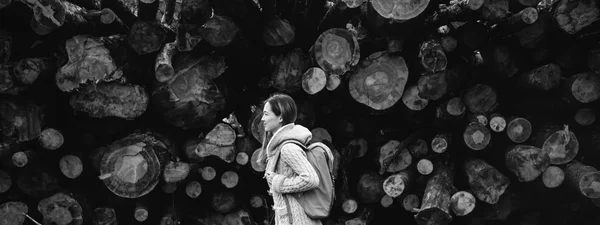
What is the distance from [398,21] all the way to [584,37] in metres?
1.22

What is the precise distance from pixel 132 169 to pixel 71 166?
43cm

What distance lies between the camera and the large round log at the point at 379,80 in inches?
153

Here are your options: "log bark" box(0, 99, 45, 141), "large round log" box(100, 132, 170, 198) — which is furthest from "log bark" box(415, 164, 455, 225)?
"log bark" box(0, 99, 45, 141)

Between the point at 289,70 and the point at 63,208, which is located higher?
the point at 289,70

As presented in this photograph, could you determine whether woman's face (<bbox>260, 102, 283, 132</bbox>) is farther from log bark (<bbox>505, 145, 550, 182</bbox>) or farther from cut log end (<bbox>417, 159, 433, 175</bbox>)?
log bark (<bbox>505, 145, 550, 182</bbox>)

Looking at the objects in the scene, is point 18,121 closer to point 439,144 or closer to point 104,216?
point 104,216

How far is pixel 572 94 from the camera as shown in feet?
12.1

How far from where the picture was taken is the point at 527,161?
12.4 feet

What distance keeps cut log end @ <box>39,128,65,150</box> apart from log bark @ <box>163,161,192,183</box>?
693mm

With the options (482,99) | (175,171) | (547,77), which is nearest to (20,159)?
(175,171)

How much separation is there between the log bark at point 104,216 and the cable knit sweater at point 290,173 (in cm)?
151

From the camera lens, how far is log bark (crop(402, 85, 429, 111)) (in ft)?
12.8

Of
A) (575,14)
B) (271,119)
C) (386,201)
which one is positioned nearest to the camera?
(271,119)

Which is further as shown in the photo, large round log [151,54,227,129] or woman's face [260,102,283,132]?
large round log [151,54,227,129]
